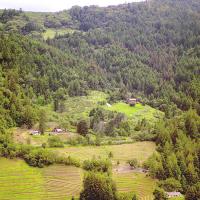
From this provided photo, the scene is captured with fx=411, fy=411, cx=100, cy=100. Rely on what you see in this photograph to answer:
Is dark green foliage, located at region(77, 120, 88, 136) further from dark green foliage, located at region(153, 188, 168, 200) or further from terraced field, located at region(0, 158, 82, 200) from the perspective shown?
dark green foliage, located at region(153, 188, 168, 200)

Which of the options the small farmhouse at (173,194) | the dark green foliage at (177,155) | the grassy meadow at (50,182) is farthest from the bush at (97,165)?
the small farmhouse at (173,194)

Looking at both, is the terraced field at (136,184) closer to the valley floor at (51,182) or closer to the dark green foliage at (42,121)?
the valley floor at (51,182)

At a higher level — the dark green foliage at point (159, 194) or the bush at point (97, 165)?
the bush at point (97, 165)

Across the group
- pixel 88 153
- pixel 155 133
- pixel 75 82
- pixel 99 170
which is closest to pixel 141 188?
pixel 99 170

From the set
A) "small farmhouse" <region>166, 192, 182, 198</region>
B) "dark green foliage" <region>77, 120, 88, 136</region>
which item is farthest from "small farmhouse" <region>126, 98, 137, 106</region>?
"small farmhouse" <region>166, 192, 182, 198</region>

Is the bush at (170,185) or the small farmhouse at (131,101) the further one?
the small farmhouse at (131,101)

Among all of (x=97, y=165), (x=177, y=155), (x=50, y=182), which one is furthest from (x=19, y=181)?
(x=177, y=155)

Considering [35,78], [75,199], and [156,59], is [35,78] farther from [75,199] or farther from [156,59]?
[156,59]
